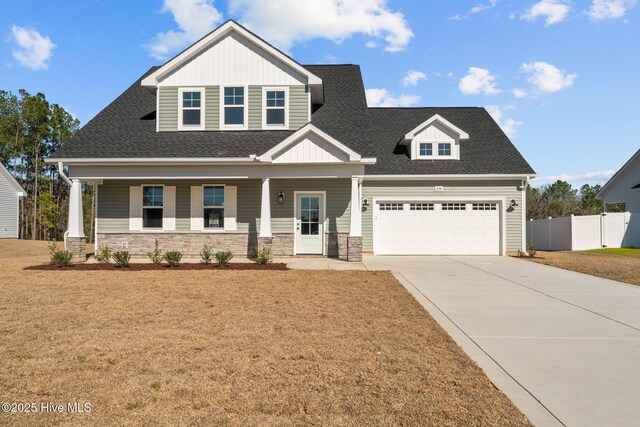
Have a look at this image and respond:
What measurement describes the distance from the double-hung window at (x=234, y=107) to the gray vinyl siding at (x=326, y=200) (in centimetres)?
274

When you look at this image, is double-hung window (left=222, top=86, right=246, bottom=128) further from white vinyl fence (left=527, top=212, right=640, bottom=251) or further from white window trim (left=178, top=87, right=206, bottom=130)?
white vinyl fence (left=527, top=212, right=640, bottom=251)

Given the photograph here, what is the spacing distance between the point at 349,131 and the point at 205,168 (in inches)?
229

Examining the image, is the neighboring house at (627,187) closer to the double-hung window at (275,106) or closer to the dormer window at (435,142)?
the dormer window at (435,142)

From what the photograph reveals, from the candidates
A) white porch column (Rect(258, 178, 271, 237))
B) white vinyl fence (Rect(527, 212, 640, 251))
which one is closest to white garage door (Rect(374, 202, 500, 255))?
white porch column (Rect(258, 178, 271, 237))

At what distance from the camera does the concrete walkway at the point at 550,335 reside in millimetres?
3721

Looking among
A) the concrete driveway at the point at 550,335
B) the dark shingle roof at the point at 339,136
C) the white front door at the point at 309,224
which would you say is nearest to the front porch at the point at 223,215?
the white front door at the point at 309,224

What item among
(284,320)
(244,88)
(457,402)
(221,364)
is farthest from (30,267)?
(457,402)

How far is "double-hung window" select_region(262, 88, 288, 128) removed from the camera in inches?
658

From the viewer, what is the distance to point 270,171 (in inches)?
590

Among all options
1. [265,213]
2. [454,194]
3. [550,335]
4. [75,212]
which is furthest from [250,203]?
[550,335]

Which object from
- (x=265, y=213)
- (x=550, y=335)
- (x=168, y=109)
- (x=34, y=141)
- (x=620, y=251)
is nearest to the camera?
(x=550, y=335)

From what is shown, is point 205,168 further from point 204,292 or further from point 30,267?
point 204,292

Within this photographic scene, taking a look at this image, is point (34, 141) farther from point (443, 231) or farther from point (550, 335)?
point (550, 335)

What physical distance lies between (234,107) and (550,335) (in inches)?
548
